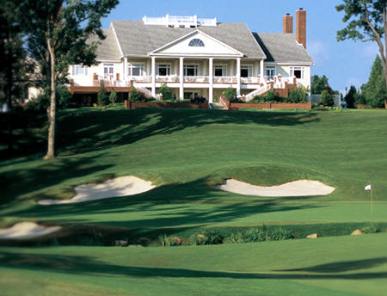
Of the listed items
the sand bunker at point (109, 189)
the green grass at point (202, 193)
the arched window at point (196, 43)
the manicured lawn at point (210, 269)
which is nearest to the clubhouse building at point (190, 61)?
the arched window at point (196, 43)

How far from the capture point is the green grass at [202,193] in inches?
454

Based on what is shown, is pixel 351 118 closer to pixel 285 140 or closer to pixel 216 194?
pixel 285 140

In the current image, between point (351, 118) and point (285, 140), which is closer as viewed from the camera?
point (285, 140)

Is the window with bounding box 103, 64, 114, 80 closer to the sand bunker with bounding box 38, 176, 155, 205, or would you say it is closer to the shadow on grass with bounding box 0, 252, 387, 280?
the sand bunker with bounding box 38, 176, 155, 205

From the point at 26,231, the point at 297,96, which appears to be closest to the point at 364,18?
the point at 297,96

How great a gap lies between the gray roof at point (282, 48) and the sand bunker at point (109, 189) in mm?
53701

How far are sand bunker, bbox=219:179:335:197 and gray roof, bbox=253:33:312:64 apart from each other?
175 ft

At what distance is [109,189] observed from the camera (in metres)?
35.6

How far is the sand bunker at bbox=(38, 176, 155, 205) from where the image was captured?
110ft

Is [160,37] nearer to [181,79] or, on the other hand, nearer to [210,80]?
[181,79]

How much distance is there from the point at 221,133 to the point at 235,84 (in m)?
33.3

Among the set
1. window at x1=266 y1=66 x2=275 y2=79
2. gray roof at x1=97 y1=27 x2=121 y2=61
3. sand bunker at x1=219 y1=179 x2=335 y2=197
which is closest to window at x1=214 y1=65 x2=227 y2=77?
window at x1=266 y1=66 x2=275 y2=79

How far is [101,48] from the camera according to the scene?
282ft

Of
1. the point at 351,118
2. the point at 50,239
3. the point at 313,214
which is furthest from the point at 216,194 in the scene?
the point at 351,118
